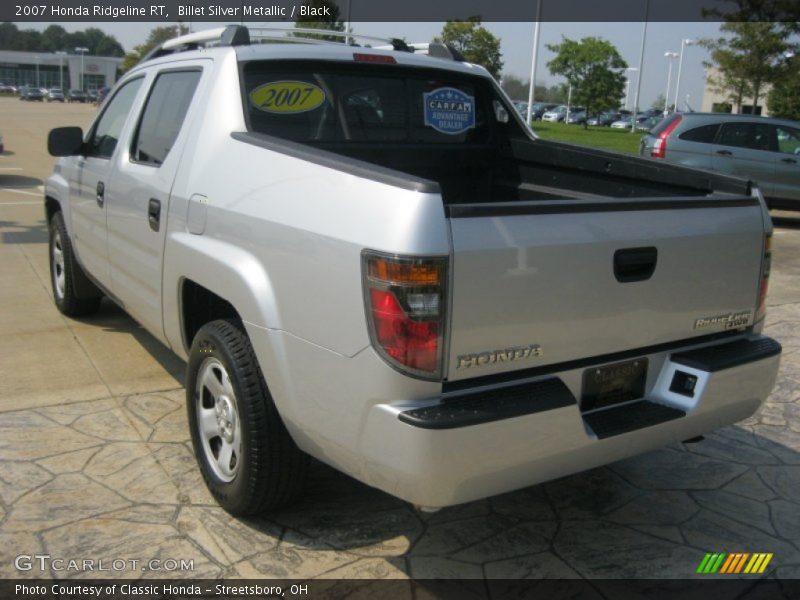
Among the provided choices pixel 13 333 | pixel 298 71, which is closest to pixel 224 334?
pixel 298 71

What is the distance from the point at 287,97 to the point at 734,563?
9.21ft

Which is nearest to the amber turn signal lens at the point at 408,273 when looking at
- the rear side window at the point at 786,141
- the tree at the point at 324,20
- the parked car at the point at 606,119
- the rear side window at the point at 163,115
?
the rear side window at the point at 163,115

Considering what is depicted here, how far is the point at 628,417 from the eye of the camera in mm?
2943

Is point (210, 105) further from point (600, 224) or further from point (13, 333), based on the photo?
point (13, 333)

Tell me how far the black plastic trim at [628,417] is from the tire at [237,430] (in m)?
1.13

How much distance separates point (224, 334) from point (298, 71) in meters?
1.46

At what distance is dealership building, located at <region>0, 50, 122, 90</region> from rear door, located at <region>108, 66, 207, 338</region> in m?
118

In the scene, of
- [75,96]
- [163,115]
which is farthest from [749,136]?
[75,96]

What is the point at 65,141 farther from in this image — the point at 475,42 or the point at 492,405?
the point at 475,42

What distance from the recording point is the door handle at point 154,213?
3.78 metres

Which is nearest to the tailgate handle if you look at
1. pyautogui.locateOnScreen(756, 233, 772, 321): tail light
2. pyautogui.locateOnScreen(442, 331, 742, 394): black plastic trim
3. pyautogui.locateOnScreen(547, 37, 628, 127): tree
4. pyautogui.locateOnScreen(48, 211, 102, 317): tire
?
pyautogui.locateOnScreen(442, 331, 742, 394): black plastic trim

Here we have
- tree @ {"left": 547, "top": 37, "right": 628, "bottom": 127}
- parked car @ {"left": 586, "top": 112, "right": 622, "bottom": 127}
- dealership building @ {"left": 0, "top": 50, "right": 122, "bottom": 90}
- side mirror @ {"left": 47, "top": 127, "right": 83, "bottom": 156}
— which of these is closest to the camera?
side mirror @ {"left": 47, "top": 127, "right": 83, "bottom": 156}

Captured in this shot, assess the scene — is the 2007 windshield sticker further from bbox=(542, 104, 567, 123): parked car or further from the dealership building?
the dealership building

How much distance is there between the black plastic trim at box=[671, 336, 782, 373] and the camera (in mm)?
3082
